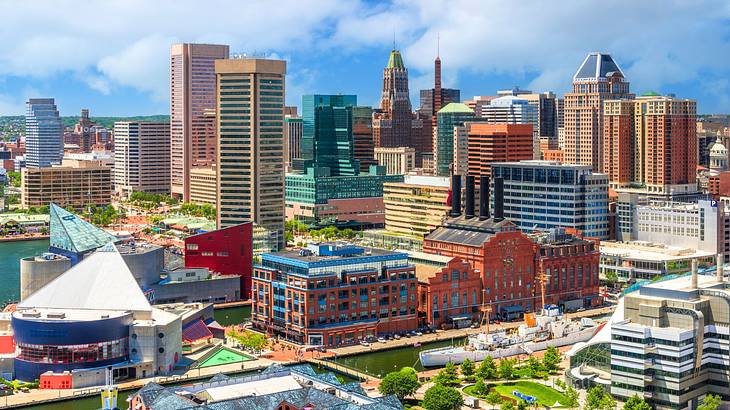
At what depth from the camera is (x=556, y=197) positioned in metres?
111

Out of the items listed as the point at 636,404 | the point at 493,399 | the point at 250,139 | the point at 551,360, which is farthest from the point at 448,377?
the point at 250,139

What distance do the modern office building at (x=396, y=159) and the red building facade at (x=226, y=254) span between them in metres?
98.9

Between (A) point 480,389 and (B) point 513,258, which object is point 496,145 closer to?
(B) point 513,258

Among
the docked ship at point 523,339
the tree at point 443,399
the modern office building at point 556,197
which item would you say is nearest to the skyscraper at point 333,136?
the modern office building at point 556,197

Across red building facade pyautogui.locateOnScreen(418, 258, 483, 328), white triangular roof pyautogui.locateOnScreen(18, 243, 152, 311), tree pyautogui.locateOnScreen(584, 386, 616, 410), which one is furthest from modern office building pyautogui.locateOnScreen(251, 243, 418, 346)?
tree pyautogui.locateOnScreen(584, 386, 616, 410)

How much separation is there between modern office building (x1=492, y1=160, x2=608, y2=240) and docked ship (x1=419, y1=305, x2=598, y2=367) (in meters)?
29.4

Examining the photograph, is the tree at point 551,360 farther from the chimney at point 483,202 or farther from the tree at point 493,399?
the chimney at point 483,202

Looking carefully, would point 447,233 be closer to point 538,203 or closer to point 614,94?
point 538,203

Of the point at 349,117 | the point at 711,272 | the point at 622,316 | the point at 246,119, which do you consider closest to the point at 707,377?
the point at 622,316

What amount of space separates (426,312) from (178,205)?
11697cm

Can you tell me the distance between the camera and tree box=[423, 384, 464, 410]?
2275 inches

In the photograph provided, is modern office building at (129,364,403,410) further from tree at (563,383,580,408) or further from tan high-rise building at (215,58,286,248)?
tan high-rise building at (215,58,286,248)

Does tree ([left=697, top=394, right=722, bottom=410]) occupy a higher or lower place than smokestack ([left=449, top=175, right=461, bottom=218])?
lower

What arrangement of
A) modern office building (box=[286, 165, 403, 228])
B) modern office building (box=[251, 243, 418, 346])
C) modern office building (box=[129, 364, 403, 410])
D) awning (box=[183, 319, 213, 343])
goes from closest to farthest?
1. modern office building (box=[129, 364, 403, 410])
2. awning (box=[183, 319, 213, 343])
3. modern office building (box=[251, 243, 418, 346])
4. modern office building (box=[286, 165, 403, 228])
